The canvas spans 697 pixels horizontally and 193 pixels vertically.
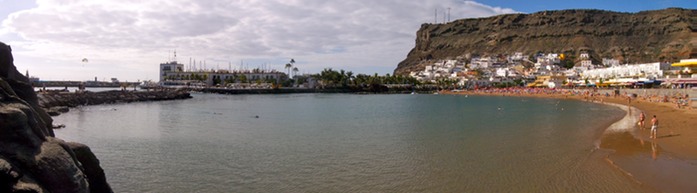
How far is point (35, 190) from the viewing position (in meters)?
5.77

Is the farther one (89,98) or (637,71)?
(637,71)

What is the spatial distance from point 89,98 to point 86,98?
0.91m

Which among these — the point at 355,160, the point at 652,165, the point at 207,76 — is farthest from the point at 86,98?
the point at 207,76

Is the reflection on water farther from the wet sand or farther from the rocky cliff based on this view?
the rocky cliff

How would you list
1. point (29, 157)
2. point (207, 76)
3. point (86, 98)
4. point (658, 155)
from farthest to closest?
point (207, 76), point (86, 98), point (658, 155), point (29, 157)

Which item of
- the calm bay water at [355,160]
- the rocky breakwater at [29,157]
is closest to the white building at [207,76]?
the calm bay water at [355,160]

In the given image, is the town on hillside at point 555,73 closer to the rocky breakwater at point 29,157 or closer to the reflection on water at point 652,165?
the reflection on water at point 652,165

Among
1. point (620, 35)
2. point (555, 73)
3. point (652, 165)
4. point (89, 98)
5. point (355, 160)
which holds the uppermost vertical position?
point (620, 35)

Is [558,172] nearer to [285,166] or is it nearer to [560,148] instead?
[560,148]

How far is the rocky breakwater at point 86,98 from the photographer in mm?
45694

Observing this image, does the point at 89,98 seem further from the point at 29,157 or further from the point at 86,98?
the point at 29,157

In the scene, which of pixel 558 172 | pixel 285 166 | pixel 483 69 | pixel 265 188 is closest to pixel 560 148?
pixel 558 172

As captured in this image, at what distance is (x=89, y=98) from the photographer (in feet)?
200

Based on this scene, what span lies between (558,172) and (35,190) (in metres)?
13.7
